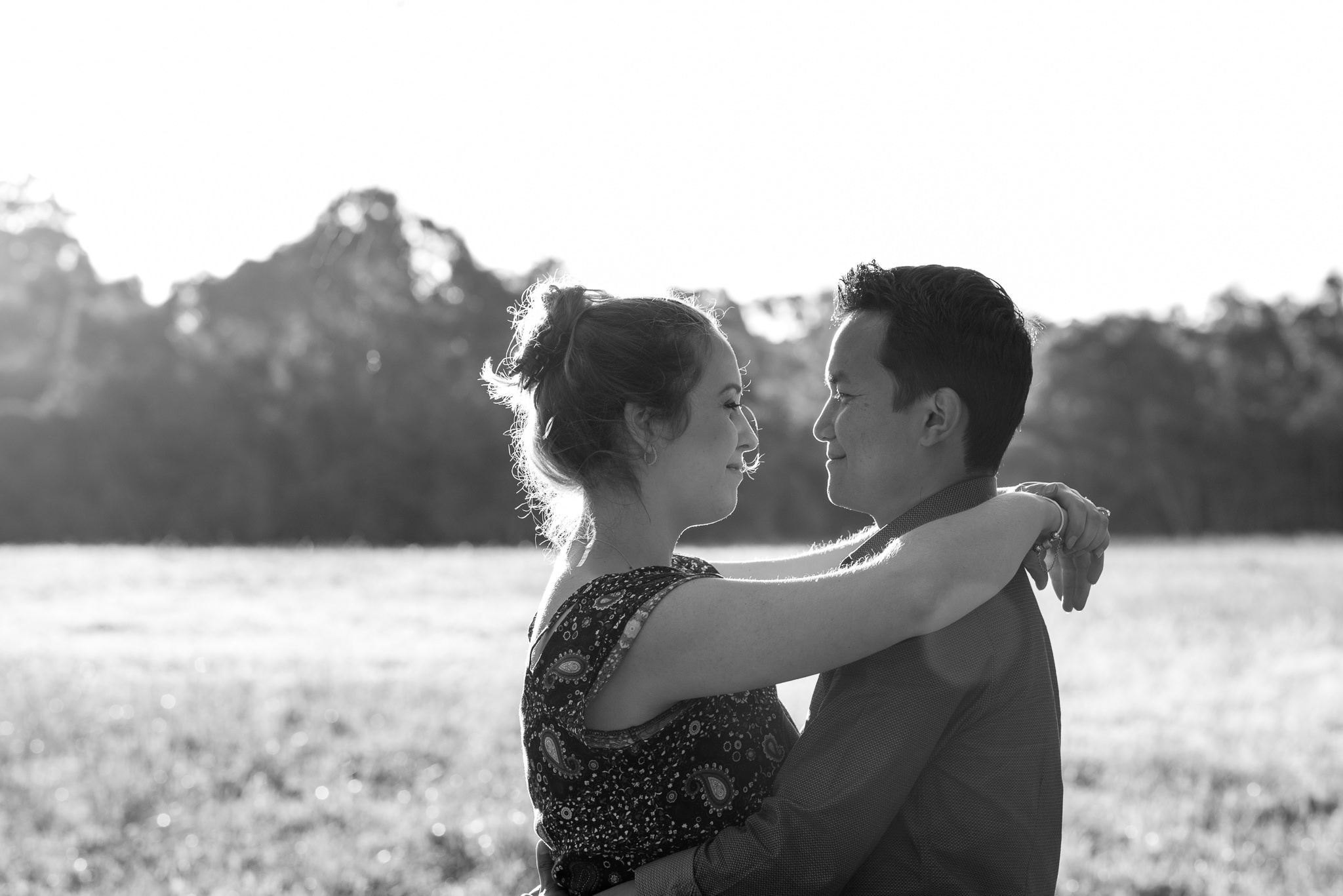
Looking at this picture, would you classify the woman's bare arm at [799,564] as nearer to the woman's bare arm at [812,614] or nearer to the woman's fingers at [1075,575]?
the woman's fingers at [1075,575]

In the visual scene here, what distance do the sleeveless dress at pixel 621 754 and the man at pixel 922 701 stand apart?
0.12 metres

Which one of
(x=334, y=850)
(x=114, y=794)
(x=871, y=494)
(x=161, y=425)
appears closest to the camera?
(x=871, y=494)

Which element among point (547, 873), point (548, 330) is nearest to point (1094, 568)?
point (548, 330)

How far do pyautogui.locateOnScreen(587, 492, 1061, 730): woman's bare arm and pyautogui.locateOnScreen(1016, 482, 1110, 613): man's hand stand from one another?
0.27m

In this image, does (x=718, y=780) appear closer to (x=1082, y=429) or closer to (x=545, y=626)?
(x=545, y=626)

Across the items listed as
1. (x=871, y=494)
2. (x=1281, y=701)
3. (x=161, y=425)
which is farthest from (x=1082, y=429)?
(x=871, y=494)

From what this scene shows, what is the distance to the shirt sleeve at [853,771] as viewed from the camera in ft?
7.60

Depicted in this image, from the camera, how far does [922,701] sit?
2.35 m

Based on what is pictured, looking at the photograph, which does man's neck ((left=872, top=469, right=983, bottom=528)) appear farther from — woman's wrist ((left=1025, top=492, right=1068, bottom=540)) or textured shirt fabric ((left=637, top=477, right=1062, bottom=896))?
textured shirt fabric ((left=637, top=477, right=1062, bottom=896))

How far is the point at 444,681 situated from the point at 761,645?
8805 millimetres

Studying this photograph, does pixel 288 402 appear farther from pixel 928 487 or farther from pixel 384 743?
pixel 928 487

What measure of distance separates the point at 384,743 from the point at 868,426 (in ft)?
21.6

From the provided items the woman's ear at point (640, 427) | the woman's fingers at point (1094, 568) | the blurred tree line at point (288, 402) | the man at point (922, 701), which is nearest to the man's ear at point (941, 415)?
the man at point (922, 701)

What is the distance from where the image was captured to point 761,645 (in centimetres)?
232
